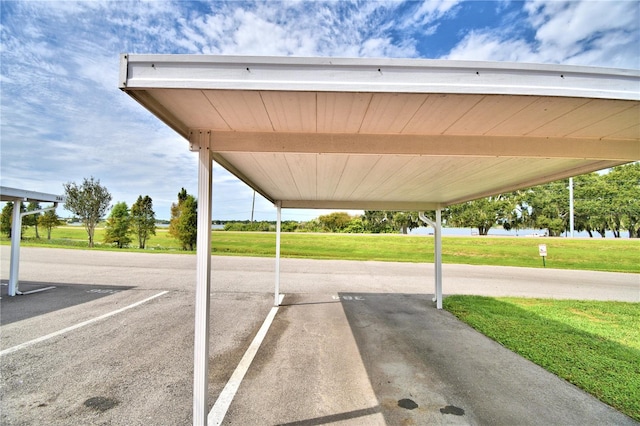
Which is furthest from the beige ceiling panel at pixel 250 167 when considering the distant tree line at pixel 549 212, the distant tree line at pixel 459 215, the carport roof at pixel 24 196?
the distant tree line at pixel 549 212

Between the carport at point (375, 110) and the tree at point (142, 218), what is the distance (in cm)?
2554

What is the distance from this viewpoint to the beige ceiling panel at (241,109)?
5.34ft

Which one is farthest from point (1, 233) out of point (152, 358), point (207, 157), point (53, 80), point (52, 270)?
point (207, 157)

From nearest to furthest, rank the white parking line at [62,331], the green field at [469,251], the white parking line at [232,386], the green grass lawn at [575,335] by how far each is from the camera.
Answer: the white parking line at [232,386]
the green grass lawn at [575,335]
the white parking line at [62,331]
the green field at [469,251]

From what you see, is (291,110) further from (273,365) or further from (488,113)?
(273,365)

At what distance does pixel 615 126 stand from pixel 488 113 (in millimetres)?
1090

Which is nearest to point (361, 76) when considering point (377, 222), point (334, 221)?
point (334, 221)

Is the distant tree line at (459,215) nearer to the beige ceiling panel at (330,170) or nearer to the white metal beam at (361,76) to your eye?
the beige ceiling panel at (330,170)

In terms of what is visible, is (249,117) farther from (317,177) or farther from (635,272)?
(635,272)

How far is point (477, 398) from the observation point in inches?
119

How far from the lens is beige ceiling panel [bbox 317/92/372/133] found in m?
1.61

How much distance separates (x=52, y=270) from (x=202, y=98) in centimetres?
1432

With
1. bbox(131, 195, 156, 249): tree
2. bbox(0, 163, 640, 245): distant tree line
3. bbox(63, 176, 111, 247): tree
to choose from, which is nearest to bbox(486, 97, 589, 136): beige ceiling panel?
bbox(0, 163, 640, 245): distant tree line

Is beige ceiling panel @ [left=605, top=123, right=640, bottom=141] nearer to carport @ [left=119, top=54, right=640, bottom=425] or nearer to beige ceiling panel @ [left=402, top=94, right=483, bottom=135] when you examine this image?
carport @ [left=119, top=54, right=640, bottom=425]
